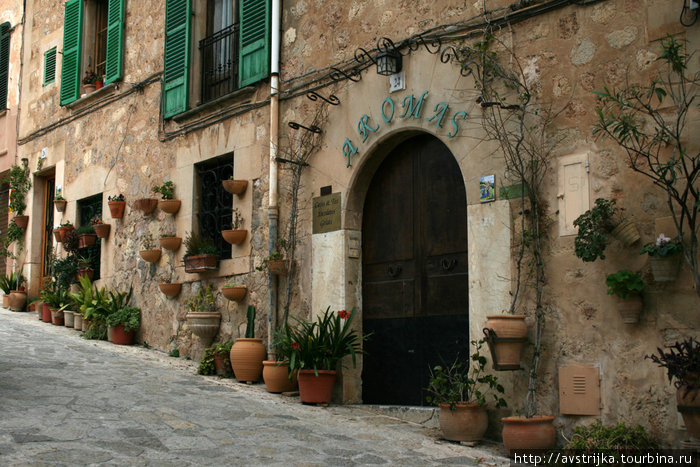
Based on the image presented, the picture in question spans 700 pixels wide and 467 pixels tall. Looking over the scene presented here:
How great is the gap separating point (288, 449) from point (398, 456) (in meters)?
0.80

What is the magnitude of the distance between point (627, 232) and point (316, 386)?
3.30m

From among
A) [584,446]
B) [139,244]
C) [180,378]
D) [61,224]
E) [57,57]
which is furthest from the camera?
[57,57]

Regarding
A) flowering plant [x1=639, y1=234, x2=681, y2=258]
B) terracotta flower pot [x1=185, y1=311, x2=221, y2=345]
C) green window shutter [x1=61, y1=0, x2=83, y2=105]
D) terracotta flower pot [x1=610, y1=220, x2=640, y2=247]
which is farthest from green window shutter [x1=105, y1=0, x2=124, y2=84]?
flowering plant [x1=639, y1=234, x2=681, y2=258]

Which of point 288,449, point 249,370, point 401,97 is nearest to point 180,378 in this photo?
point 249,370

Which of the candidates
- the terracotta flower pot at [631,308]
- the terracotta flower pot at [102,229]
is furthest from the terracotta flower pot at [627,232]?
the terracotta flower pot at [102,229]

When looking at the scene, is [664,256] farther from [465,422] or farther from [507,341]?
[465,422]

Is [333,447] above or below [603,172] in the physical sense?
below

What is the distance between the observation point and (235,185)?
9.00 m

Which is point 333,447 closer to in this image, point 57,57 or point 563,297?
point 563,297

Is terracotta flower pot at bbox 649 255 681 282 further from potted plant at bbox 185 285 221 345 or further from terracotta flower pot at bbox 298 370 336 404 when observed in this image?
potted plant at bbox 185 285 221 345

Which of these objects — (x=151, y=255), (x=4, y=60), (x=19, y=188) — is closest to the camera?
(x=151, y=255)

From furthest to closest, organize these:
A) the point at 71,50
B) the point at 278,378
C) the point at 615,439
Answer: the point at 71,50 → the point at 278,378 → the point at 615,439

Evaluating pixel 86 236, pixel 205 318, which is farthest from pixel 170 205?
pixel 86 236

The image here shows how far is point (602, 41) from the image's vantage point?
5953 millimetres
